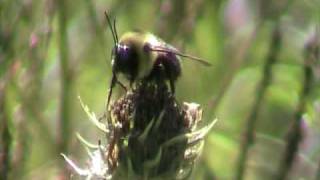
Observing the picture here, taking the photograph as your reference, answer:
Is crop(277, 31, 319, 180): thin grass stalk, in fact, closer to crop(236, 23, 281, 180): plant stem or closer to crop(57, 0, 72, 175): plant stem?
crop(236, 23, 281, 180): plant stem

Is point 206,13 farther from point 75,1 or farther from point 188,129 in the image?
point 188,129

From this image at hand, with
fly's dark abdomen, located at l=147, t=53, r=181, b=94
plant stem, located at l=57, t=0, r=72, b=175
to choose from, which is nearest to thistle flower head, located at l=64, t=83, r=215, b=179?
fly's dark abdomen, located at l=147, t=53, r=181, b=94

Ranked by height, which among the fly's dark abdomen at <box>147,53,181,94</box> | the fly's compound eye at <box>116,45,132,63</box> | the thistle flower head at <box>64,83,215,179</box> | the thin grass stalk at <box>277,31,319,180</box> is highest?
the fly's compound eye at <box>116,45,132,63</box>

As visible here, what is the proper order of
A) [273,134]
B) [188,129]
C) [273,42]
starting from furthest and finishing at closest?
1. [273,134]
2. [273,42]
3. [188,129]

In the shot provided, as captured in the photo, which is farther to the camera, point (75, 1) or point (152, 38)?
point (75, 1)

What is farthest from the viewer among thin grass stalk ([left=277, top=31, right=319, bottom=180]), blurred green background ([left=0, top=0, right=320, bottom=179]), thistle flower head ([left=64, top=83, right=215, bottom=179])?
blurred green background ([left=0, top=0, right=320, bottom=179])

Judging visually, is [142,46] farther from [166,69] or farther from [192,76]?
[192,76]

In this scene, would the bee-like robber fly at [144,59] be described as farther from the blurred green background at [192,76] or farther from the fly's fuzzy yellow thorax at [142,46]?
the blurred green background at [192,76]

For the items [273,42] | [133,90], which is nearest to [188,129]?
[133,90]
